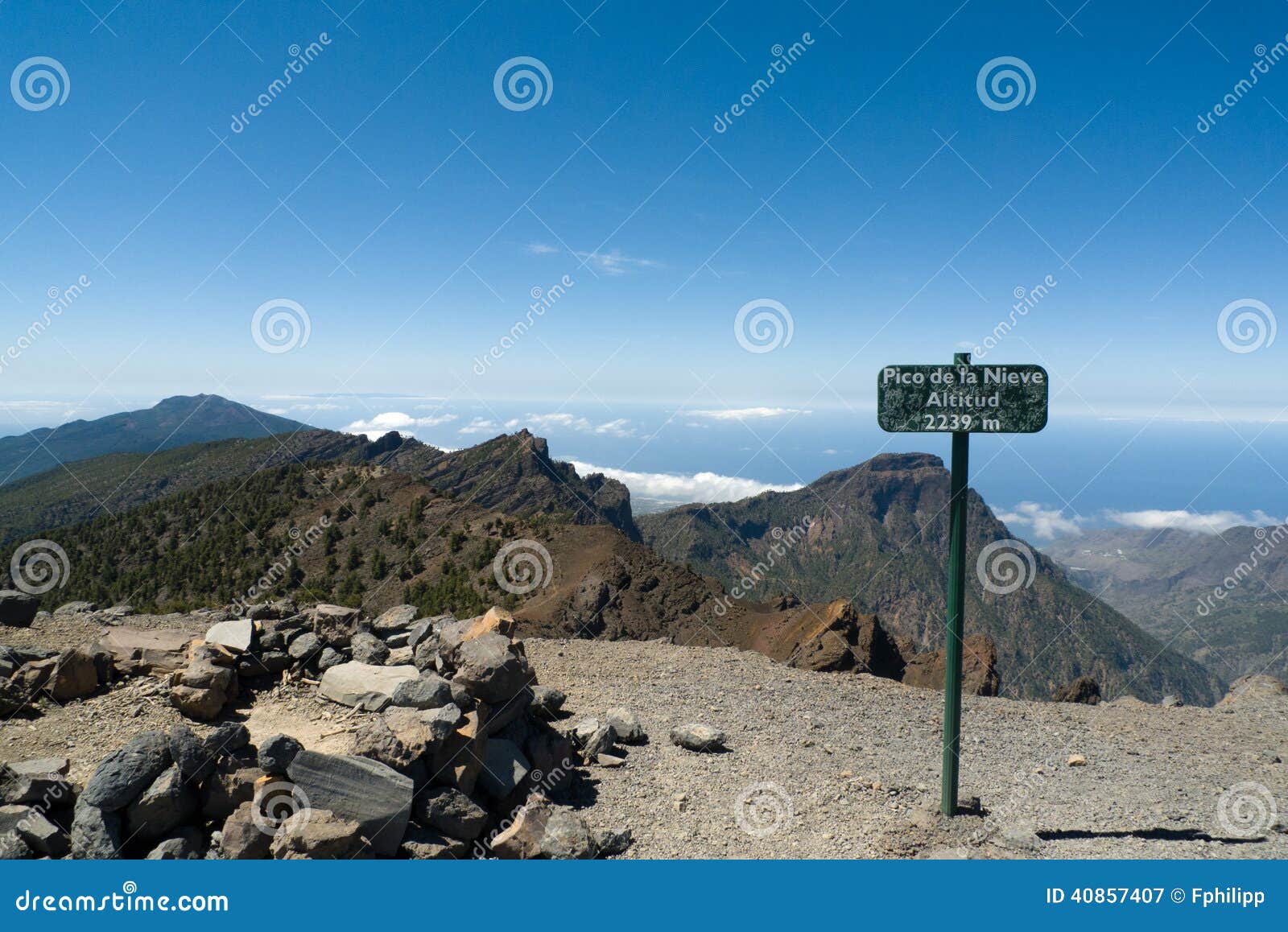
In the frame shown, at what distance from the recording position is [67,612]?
49.8ft

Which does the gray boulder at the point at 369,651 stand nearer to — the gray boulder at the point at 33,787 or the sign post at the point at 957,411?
the gray boulder at the point at 33,787

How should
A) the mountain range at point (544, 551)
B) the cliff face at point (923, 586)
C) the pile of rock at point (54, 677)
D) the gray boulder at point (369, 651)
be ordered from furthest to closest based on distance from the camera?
the cliff face at point (923, 586) < the mountain range at point (544, 551) < the gray boulder at point (369, 651) < the pile of rock at point (54, 677)

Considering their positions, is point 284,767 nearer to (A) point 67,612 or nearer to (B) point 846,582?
(A) point 67,612

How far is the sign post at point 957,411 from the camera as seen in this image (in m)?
6.37

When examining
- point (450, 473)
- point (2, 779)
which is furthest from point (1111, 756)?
point (450, 473)

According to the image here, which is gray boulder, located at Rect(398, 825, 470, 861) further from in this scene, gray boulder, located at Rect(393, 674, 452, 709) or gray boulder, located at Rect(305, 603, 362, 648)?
gray boulder, located at Rect(305, 603, 362, 648)

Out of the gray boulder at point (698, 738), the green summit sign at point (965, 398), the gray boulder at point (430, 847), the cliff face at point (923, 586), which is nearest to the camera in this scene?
the gray boulder at point (430, 847)

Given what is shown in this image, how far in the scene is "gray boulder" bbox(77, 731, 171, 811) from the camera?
5.91 meters

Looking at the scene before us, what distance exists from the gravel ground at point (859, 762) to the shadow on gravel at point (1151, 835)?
0.07 ft

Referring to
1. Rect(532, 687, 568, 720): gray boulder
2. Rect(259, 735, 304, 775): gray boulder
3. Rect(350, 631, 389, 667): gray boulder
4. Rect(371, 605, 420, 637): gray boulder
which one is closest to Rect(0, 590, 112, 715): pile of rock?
Rect(350, 631, 389, 667): gray boulder

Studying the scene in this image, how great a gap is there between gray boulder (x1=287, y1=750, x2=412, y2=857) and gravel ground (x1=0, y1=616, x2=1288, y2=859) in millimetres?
1428

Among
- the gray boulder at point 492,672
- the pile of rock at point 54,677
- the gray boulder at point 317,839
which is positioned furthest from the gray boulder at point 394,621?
the gray boulder at point 317,839

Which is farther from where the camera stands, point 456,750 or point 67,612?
point 67,612

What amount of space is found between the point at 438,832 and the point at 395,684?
248 cm
